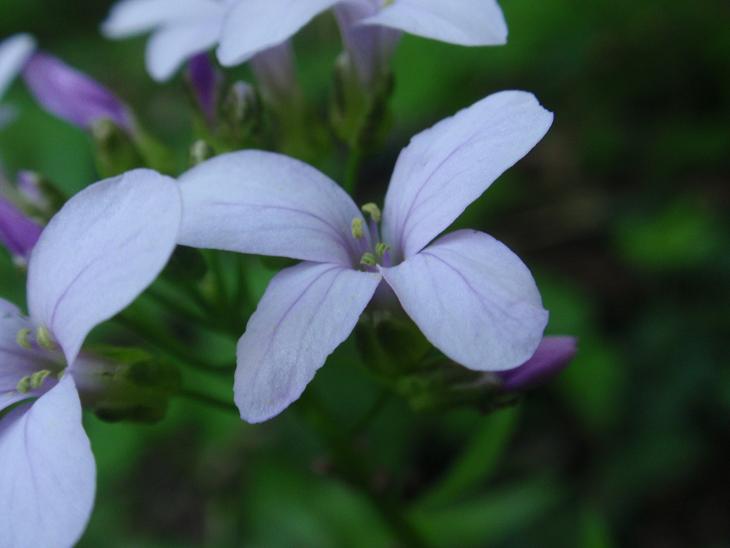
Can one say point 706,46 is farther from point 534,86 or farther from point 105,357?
point 105,357

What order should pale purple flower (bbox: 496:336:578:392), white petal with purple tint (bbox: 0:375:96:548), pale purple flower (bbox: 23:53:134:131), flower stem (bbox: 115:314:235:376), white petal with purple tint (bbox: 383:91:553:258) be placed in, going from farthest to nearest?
pale purple flower (bbox: 23:53:134:131) → flower stem (bbox: 115:314:235:376) → pale purple flower (bbox: 496:336:578:392) → white petal with purple tint (bbox: 383:91:553:258) → white petal with purple tint (bbox: 0:375:96:548)

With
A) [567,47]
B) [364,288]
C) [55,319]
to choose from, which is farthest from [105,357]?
[567,47]

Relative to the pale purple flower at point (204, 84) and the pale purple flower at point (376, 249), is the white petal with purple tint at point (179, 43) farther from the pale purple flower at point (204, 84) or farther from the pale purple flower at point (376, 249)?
the pale purple flower at point (376, 249)

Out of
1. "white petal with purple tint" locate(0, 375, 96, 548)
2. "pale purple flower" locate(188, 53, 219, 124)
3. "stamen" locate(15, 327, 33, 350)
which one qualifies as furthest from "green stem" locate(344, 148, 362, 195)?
"white petal with purple tint" locate(0, 375, 96, 548)

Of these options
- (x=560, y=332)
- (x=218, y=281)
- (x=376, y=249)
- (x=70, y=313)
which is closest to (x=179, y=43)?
(x=218, y=281)

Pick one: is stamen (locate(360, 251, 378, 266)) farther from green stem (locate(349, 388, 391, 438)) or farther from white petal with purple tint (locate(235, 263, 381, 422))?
green stem (locate(349, 388, 391, 438))

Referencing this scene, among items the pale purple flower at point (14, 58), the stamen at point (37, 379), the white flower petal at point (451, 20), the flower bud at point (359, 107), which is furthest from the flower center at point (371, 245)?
the pale purple flower at point (14, 58)
